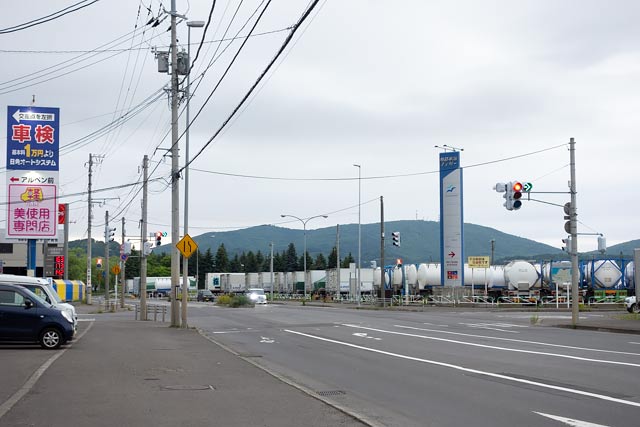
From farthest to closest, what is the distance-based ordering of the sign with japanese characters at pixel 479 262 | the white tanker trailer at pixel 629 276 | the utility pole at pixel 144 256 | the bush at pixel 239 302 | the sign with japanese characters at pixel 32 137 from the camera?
1. the sign with japanese characters at pixel 479 262
2. the bush at pixel 239 302
3. the white tanker trailer at pixel 629 276
4. the sign with japanese characters at pixel 32 137
5. the utility pole at pixel 144 256

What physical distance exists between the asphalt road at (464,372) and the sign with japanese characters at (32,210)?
1741cm

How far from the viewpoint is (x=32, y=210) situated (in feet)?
131

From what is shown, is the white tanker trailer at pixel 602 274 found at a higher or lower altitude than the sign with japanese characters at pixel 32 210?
lower

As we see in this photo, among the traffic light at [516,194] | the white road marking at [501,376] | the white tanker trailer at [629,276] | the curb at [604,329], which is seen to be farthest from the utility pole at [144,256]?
the white tanker trailer at [629,276]

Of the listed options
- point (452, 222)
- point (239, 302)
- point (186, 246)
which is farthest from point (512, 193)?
point (239, 302)

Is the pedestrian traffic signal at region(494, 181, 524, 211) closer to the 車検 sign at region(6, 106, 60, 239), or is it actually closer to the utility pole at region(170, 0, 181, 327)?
the utility pole at region(170, 0, 181, 327)

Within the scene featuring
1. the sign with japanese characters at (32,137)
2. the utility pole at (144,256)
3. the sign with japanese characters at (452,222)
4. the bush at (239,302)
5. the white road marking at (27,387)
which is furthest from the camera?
the bush at (239,302)

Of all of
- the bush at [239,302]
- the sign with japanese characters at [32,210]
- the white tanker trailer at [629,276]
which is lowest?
the bush at [239,302]

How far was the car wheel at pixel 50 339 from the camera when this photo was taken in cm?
1878

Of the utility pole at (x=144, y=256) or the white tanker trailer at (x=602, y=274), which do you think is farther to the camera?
the white tanker trailer at (x=602, y=274)

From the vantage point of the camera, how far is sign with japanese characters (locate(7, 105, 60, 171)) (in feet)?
124

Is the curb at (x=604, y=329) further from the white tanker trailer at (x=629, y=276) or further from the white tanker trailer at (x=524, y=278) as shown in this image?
the white tanker trailer at (x=629, y=276)

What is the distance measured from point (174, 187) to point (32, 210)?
1360cm

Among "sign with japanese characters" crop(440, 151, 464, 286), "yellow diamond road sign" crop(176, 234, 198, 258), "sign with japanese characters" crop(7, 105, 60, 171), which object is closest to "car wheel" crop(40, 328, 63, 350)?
"yellow diamond road sign" crop(176, 234, 198, 258)
